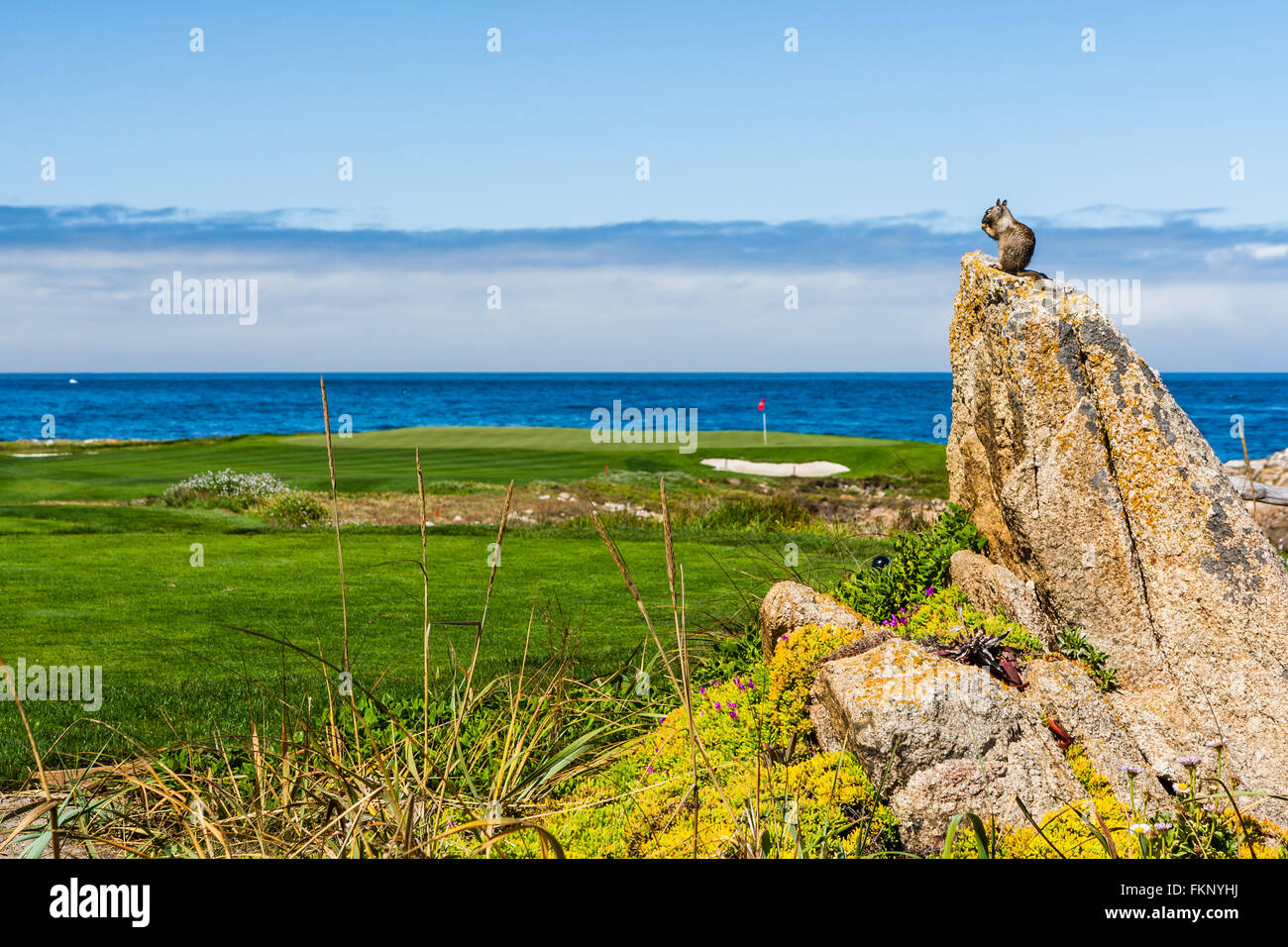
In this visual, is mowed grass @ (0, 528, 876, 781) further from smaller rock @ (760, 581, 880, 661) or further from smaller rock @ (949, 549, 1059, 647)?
smaller rock @ (949, 549, 1059, 647)

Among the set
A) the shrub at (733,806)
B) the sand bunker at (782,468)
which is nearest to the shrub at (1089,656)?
the shrub at (733,806)

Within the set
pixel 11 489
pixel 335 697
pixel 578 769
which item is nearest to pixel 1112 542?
pixel 578 769

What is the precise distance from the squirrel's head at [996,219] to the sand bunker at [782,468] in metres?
19.5

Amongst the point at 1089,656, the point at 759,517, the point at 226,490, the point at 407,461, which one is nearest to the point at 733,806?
the point at 1089,656

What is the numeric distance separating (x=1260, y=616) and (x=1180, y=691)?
0.52m

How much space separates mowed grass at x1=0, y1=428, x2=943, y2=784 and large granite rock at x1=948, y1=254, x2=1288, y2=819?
2.10 meters

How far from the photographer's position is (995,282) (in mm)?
5230

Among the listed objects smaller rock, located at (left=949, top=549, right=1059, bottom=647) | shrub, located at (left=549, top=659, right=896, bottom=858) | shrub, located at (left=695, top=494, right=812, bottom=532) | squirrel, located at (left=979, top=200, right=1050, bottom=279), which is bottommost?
shrub, located at (left=695, top=494, right=812, bottom=532)

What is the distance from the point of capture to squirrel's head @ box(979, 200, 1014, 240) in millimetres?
5449

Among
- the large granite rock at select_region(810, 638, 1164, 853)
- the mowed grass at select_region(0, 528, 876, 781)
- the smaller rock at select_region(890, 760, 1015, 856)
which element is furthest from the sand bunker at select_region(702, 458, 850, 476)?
the smaller rock at select_region(890, 760, 1015, 856)

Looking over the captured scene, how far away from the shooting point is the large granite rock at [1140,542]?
15.2ft

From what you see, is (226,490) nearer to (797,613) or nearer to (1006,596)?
(797,613)

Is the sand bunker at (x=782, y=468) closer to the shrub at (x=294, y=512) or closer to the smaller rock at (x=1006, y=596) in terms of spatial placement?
the shrub at (x=294, y=512)
